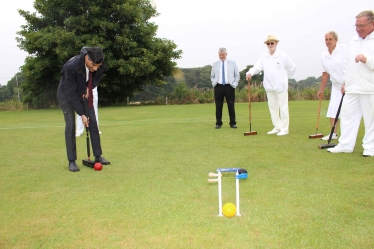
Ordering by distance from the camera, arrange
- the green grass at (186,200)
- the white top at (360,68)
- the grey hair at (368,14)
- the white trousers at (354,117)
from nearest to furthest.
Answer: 1. the green grass at (186,200)
2. the grey hair at (368,14)
3. the white top at (360,68)
4. the white trousers at (354,117)

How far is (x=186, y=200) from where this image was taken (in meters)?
3.68

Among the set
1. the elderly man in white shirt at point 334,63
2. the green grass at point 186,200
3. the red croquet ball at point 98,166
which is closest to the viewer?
the green grass at point 186,200

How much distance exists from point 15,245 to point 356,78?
→ 5100 mm

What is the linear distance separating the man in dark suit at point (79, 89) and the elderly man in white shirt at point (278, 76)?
412 cm

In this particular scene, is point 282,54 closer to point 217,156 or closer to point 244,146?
point 244,146

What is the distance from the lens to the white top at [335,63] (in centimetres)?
684

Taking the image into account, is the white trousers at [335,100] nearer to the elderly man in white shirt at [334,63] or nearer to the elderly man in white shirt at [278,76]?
the elderly man in white shirt at [334,63]

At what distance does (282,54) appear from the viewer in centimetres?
801

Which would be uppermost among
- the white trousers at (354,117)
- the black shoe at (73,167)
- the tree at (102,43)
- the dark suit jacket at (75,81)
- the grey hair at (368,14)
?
the tree at (102,43)

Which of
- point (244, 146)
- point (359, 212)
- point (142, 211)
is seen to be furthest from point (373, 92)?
point (142, 211)

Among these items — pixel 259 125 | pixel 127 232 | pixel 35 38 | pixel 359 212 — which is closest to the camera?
pixel 127 232

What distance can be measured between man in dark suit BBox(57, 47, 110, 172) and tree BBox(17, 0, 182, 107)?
2058 centimetres

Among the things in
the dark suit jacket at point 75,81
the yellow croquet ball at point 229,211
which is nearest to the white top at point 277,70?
the dark suit jacket at point 75,81

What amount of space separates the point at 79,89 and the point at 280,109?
471 cm
